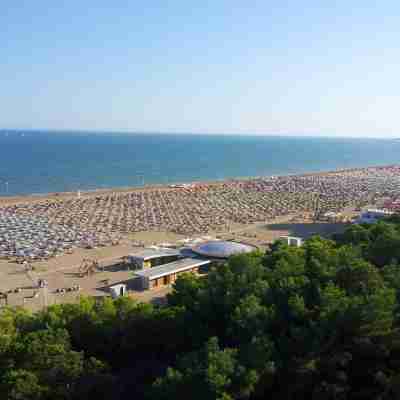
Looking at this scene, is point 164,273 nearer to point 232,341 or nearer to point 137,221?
point 232,341

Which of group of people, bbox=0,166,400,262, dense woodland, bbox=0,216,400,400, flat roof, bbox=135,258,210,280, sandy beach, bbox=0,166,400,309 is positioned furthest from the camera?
group of people, bbox=0,166,400,262

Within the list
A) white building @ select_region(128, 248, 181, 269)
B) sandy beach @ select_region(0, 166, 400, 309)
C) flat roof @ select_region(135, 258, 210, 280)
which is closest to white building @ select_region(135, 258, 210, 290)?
flat roof @ select_region(135, 258, 210, 280)

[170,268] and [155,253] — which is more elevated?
[155,253]

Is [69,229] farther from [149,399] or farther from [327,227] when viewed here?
[149,399]

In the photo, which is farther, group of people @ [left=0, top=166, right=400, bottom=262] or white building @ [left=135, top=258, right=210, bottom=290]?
group of people @ [left=0, top=166, right=400, bottom=262]

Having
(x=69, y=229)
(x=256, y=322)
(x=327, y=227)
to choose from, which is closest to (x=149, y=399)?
(x=256, y=322)

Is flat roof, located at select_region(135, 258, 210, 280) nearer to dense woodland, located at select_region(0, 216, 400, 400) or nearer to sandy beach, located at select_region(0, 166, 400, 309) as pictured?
sandy beach, located at select_region(0, 166, 400, 309)

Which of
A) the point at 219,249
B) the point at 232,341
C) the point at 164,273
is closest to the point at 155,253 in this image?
the point at 219,249
